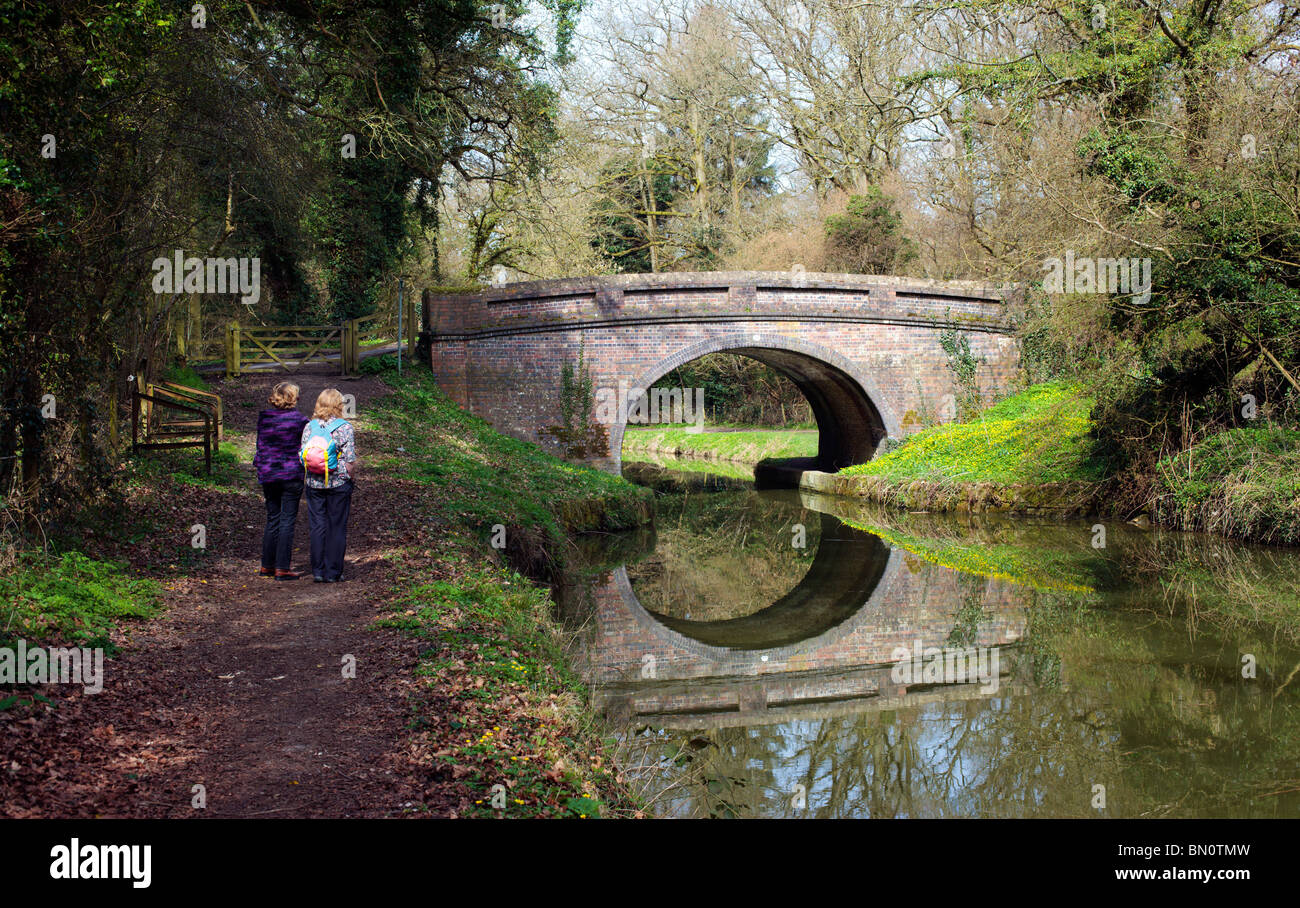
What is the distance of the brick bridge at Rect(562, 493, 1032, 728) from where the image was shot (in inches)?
258

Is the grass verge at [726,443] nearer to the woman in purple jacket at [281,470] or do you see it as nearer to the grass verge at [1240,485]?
the grass verge at [1240,485]

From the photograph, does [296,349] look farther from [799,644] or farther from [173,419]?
[799,644]

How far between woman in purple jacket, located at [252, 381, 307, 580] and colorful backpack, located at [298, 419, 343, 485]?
7.5 inches

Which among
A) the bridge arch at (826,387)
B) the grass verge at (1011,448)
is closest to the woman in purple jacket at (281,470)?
the bridge arch at (826,387)

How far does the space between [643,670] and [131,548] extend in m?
3.76

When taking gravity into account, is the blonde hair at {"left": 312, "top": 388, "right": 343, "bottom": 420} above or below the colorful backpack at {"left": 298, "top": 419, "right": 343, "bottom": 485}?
above

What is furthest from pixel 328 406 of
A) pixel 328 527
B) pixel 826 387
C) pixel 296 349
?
pixel 826 387

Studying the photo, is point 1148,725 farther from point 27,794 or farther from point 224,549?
point 224,549

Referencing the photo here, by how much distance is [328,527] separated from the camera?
6.47 m

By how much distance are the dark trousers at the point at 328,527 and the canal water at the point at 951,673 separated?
195 cm

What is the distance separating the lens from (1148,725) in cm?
586

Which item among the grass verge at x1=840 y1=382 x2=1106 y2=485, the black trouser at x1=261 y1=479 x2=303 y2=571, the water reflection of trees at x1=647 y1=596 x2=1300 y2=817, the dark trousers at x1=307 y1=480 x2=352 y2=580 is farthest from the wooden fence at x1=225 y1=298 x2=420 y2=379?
the water reflection of trees at x1=647 y1=596 x2=1300 y2=817

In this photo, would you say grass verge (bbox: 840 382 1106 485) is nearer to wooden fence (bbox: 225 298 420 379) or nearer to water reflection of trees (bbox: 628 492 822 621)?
water reflection of trees (bbox: 628 492 822 621)

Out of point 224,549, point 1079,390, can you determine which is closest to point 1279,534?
point 1079,390
